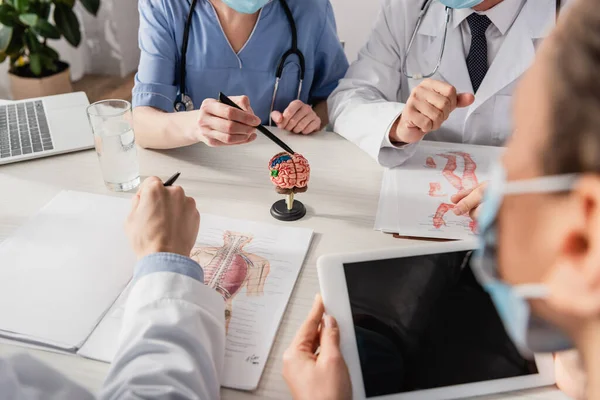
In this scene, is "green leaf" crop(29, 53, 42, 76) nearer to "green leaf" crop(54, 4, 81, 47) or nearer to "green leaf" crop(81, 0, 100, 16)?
"green leaf" crop(54, 4, 81, 47)

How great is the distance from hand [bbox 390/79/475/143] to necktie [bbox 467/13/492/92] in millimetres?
262

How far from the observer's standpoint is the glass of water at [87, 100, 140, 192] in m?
1.00

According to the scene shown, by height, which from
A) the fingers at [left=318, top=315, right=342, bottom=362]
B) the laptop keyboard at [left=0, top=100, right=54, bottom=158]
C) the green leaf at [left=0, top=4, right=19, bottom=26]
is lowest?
the green leaf at [left=0, top=4, right=19, bottom=26]

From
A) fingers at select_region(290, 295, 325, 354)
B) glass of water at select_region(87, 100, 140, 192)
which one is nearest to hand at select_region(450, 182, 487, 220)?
fingers at select_region(290, 295, 325, 354)

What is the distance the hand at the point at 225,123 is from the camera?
1.02 meters

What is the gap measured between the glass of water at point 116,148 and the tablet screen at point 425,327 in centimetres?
52

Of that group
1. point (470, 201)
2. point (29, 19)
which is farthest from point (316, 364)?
point (29, 19)

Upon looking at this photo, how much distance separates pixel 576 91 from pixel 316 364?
415mm

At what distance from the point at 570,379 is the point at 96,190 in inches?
33.8

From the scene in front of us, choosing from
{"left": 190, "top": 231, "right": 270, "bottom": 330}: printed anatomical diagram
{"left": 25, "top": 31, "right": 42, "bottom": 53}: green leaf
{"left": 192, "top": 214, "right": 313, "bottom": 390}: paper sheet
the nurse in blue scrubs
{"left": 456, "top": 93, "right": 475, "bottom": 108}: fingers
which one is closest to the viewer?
{"left": 192, "top": 214, "right": 313, "bottom": 390}: paper sheet

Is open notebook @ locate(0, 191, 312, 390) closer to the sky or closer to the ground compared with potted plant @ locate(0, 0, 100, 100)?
closer to the sky

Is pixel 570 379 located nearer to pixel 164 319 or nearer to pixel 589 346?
pixel 589 346

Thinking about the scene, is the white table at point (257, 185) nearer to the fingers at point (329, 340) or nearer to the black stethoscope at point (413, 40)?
the fingers at point (329, 340)

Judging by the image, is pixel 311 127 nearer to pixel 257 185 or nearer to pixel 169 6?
pixel 257 185
